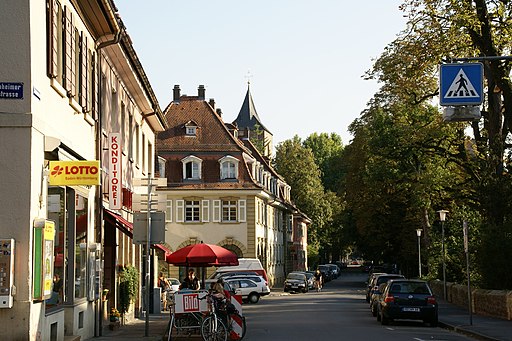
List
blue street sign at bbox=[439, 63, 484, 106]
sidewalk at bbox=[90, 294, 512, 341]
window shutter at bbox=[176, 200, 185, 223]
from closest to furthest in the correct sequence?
blue street sign at bbox=[439, 63, 484, 106] < sidewalk at bbox=[90, 294, 512, 341] < window shutter at bbox=[176, 200, 185, 223]

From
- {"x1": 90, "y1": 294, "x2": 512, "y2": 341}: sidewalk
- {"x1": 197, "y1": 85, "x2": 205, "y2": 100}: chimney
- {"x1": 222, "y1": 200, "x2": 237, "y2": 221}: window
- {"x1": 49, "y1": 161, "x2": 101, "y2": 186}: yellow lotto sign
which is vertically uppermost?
{"x1": 197, "y1": 85, "x2": 205, "y2": 100}: chimney

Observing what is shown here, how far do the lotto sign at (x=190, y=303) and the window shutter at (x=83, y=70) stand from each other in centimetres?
499

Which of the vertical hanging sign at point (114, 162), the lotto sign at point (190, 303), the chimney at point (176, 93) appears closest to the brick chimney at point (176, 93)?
the chimney at point (176, 93)

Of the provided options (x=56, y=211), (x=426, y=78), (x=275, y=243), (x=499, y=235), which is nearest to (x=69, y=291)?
(x=56, y=211)

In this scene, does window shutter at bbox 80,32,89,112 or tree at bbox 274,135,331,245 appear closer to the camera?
window shutter at bbox 80,32,89,112

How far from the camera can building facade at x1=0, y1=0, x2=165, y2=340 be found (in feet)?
50.6

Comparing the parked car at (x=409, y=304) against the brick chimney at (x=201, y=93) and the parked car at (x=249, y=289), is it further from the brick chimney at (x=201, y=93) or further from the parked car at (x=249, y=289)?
the brick chimney at (x=201, y=93)

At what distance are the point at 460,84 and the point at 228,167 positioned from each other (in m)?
53.9

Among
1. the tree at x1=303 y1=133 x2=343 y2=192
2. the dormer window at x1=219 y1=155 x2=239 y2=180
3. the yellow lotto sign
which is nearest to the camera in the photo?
the yellow lotto sign

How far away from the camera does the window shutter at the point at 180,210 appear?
69.2 metres

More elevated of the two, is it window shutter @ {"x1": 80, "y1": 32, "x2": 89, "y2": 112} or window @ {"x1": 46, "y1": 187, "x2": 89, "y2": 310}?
window shutter @ {"x1": 80, "y1": 32, "x2": 89, "y2": 112}

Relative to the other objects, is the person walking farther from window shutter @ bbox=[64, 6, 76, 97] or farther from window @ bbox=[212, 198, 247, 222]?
window @ bbox=[212, 198, 247, 222]

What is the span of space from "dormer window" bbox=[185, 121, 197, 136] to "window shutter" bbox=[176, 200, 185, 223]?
5.60 meters

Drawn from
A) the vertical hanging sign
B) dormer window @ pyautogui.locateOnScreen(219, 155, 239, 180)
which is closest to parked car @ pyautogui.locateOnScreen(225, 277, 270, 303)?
dormer window @ pyautogui.locateOnScreen(219, 155, 239, 180)
